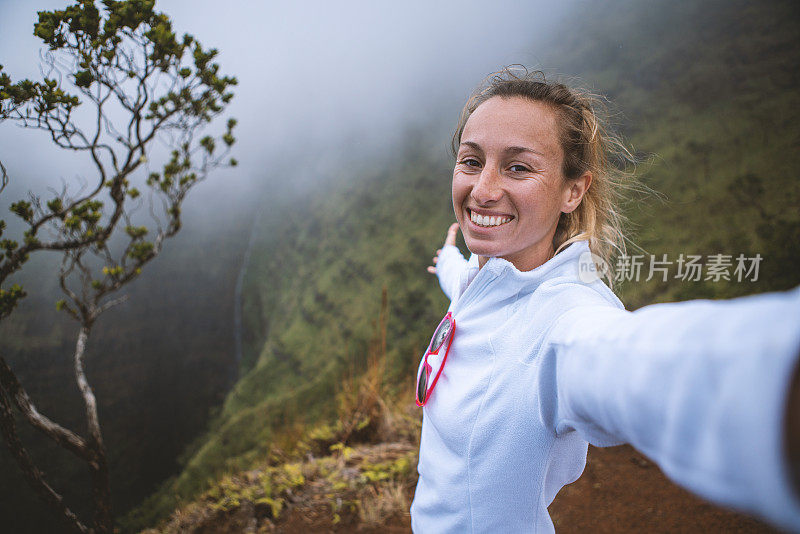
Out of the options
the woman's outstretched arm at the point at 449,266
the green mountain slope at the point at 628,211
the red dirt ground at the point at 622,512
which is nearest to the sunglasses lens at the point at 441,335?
the woman's outstretched arm at the point at 449,266

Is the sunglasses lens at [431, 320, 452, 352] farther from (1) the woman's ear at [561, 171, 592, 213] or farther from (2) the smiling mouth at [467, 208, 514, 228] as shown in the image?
(1) the woman's ear at [561, 171, 592, 213]

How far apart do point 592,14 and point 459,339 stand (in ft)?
44.3

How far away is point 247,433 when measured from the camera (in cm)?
1058

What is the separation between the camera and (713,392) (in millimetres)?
302

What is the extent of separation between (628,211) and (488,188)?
611 cm

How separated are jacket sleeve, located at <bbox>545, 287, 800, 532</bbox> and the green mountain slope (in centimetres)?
112

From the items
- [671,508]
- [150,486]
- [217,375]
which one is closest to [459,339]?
[671,508]

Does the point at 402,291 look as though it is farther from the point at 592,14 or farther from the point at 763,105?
the point at 592,14

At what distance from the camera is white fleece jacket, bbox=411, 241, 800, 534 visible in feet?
0.90

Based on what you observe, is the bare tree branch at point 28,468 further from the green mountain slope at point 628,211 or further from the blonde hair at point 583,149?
the blonde hair at point 583,149

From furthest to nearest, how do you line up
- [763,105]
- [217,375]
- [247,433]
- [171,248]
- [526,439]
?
[171,248] → [217,375] → [247,433] → [763,105] → [526,439]

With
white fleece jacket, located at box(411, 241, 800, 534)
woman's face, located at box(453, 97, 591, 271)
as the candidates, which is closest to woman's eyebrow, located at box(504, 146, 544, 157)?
woman's face, located at box(453, 97, 591, 271)

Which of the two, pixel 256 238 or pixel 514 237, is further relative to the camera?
pixel 256 238

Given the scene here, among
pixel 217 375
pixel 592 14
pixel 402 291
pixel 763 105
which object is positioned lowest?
pixel 217 375
